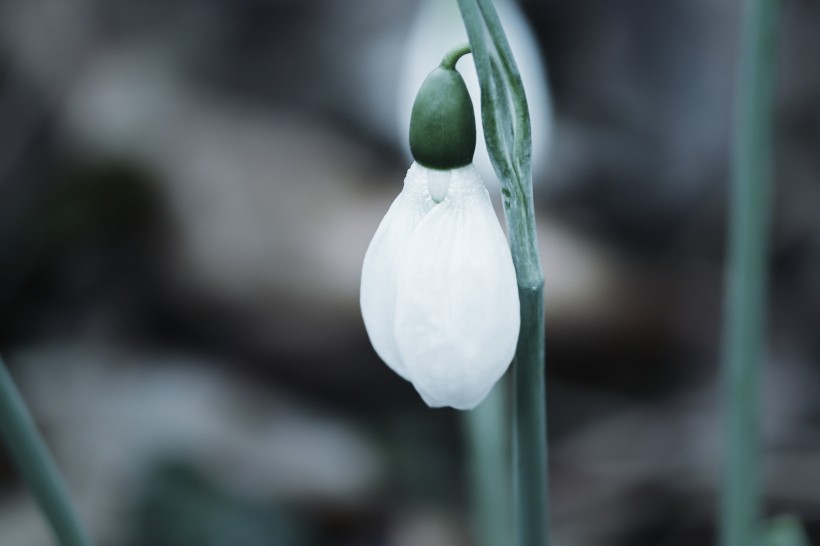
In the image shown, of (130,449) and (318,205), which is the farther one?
(318,205)

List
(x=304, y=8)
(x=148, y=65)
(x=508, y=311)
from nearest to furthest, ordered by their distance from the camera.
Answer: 1. (x=508, y=311)
2. (x=148, y=65)
3. (x=304, y=8)

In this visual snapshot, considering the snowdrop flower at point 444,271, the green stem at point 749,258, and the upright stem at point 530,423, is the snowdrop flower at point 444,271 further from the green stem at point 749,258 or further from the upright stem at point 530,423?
the green stem at point 749,258

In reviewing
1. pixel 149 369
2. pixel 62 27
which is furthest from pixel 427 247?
pixel 62 27

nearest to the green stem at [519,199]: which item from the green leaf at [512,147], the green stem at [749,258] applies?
the green leaf at [512,147]

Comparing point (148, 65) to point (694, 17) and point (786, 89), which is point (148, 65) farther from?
point (786, 89)

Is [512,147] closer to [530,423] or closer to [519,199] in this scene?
[519,199]

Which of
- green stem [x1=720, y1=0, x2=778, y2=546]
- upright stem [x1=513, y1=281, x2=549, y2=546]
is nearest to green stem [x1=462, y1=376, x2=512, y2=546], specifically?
green stem [x1=720, y1=0, x2=778, y2=546]
